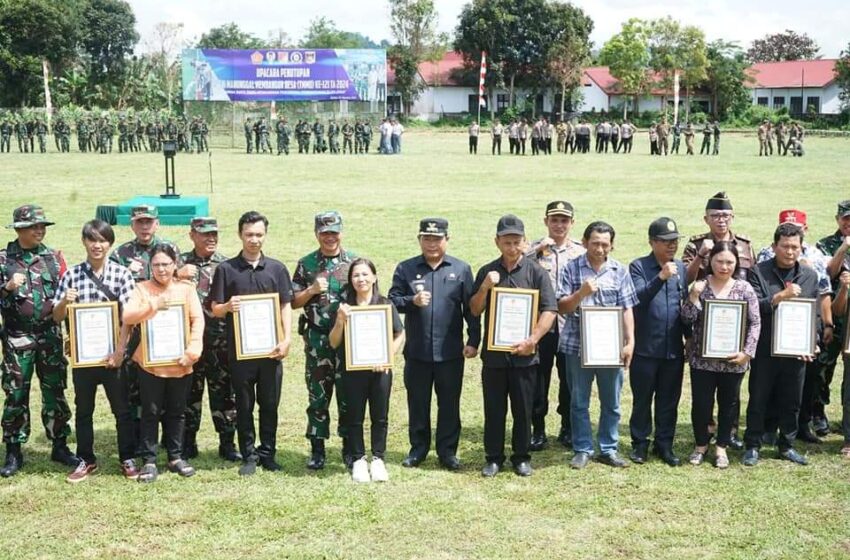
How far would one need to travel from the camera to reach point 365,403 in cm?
627

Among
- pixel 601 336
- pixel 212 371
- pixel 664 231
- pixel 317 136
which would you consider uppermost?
pixel 317 136

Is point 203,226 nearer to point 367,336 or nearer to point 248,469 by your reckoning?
point 367,336

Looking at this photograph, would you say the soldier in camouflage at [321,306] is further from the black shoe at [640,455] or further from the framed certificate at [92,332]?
the black shoe at [640,455]

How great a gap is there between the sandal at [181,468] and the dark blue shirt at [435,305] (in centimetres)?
172

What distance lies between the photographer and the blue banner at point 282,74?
42344 millimetres

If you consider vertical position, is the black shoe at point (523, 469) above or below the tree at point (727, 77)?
below

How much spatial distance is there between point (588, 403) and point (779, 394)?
1.47m

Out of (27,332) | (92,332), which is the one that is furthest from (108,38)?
(92,332)

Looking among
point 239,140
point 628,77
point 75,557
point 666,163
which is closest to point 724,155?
point 666,163

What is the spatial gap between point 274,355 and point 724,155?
117 feet

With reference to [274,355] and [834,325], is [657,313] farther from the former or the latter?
[274,355]

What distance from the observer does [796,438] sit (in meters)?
7.17

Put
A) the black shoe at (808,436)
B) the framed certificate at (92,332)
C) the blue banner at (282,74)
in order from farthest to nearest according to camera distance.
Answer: the blue banner at (282,74)
the black shoe at (808,436)
the framed certificate at (92,332)

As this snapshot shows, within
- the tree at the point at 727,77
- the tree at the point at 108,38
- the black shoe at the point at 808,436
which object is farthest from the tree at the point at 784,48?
the black shoe at the point at 808,436
